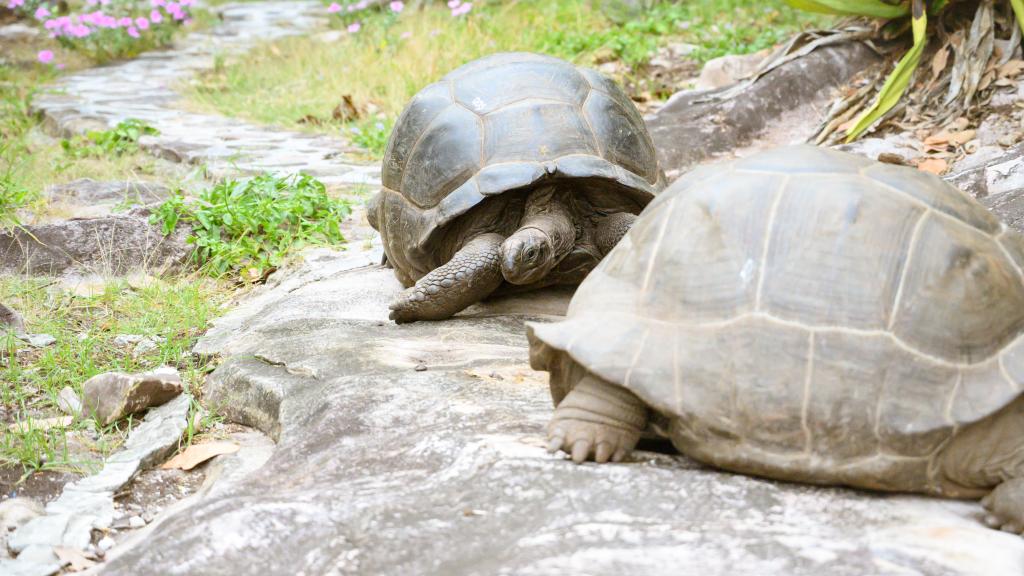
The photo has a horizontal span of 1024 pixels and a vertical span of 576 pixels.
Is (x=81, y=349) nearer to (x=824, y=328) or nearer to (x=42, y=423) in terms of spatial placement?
(x=42, y=423)

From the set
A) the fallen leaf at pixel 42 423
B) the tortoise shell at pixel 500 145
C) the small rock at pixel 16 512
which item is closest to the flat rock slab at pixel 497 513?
the small rock at pixel 16 512

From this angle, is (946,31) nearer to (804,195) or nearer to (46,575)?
(804,195)

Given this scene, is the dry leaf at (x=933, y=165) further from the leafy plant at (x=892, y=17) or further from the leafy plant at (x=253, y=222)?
the leafy plant at (x=253, y=222)

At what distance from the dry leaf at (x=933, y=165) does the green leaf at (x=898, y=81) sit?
0.60 m

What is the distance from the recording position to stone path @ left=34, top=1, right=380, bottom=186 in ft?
22.7

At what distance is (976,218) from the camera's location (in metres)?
2.29

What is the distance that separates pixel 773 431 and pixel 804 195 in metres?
0.50

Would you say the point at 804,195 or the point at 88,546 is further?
the point at 88,546

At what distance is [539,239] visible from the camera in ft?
12.6

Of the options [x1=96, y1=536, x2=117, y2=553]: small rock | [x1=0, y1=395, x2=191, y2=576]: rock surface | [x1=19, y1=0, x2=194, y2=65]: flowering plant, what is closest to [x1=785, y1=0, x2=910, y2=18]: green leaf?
[x1=0, y1=395, x2=191, y2=576]: rock surface

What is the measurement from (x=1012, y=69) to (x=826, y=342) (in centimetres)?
460

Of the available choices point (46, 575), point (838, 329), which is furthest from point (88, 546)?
point (838, 329)

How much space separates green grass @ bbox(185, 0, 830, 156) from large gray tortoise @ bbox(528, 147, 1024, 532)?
528cm

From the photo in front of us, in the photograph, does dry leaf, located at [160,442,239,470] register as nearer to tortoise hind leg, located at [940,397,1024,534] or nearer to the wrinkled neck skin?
the wrinkled neck skin
